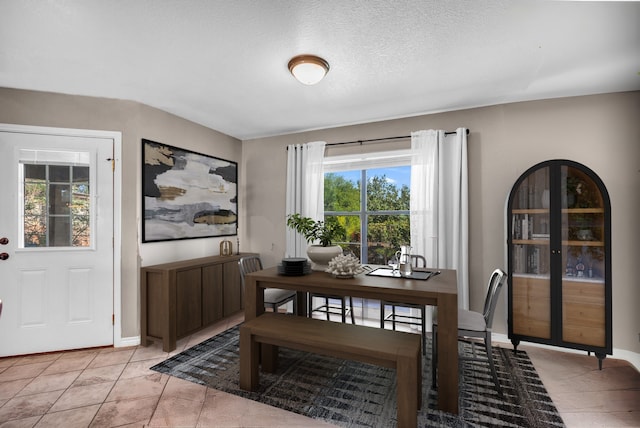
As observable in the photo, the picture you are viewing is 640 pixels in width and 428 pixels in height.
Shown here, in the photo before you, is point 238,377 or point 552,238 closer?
point 238,377

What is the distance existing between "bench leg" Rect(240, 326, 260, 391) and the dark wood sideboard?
3.68 feet

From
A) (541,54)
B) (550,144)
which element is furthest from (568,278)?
(541,54)

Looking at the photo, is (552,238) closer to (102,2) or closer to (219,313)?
(219,313)

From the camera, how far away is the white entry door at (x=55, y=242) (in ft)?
9.49

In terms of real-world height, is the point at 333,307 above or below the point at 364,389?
above

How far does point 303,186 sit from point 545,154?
276 cm

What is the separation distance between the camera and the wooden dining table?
6.73 ft

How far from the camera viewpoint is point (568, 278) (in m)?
2.86

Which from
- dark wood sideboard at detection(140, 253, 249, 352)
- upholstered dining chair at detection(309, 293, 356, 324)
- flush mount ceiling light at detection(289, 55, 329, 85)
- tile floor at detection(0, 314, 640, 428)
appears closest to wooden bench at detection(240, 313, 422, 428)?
tile floor at detection(0, 314, 640, 428)

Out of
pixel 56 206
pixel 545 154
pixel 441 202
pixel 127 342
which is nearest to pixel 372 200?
pixel 441 202

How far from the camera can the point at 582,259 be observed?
2.84 metres

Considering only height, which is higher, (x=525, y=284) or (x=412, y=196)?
(x=412, y=196)

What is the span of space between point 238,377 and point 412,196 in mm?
2563

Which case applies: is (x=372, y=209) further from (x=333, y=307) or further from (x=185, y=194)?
(x=185, y=194)
